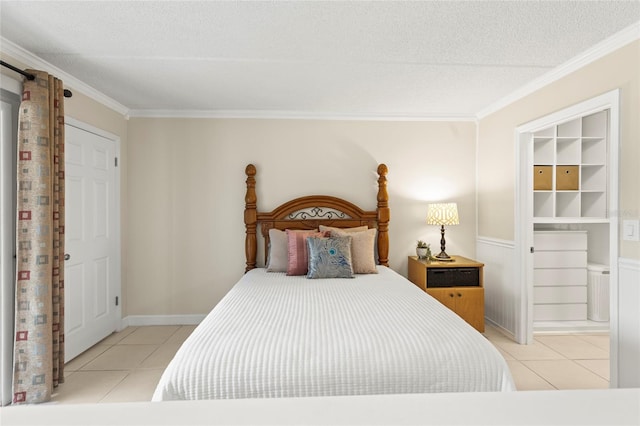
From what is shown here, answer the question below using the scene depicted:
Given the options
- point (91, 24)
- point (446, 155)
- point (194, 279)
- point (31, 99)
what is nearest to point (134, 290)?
point (194, 279)

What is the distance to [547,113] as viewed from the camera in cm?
291

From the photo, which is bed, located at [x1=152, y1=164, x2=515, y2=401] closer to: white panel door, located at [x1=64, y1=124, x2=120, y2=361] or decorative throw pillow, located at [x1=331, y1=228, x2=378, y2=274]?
decorative throw pillow, located at [x1=331, y1=228, x2=378, y2=274]

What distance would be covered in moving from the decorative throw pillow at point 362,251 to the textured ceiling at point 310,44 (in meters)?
1.35

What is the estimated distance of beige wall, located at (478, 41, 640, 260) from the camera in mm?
2125

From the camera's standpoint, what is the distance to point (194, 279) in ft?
12.8

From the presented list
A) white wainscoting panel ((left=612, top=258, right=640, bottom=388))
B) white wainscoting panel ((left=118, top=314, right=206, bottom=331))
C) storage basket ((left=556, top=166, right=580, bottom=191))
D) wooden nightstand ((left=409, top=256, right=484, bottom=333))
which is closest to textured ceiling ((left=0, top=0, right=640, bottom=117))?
storage basket ((left=556, top=166, right=580, bottom=191))

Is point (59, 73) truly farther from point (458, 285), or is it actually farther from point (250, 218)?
point (458, 285)

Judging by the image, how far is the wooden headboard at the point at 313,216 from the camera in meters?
3.79

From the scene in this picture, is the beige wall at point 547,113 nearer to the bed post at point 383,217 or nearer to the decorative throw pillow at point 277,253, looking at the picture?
the bed post at point 383,217

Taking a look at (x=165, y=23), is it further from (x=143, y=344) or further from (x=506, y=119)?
(x=506, y=119)

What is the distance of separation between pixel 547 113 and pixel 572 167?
111 cm

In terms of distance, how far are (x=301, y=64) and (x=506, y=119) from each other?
2.20 meters

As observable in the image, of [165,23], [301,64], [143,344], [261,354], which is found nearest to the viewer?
[261,354]

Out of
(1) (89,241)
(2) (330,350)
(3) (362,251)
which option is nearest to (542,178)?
(3) (362,251)
